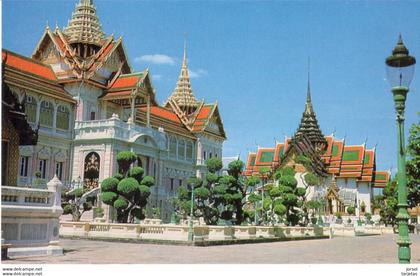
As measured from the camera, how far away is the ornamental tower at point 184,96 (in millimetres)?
36531

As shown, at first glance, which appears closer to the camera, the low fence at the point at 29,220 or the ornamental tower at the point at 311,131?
the low fence at the point at 29,220

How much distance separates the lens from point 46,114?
21.6 m

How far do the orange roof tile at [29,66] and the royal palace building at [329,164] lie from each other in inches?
828

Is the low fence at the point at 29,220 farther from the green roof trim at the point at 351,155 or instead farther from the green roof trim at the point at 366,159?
the green roof trim at the point at 366,159

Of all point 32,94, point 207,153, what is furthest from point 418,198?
point 207,153

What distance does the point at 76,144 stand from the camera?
22.9 meters

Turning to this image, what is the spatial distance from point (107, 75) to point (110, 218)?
7140 millimetres

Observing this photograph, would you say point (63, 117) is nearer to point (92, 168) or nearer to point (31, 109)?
point (31, 109)

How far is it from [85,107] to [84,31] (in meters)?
4.27

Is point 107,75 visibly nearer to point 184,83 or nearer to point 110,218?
point 110,218

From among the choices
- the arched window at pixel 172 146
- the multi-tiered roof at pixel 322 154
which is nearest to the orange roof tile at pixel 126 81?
the arched window at pixel 172 146
